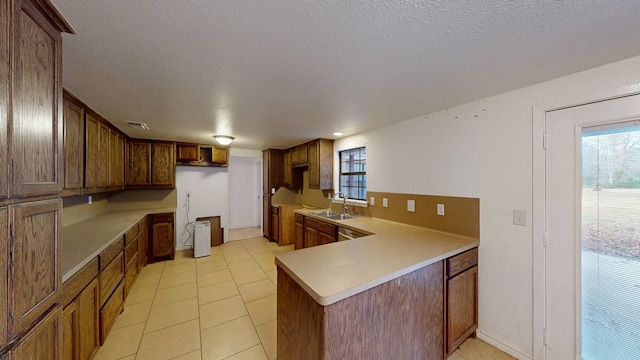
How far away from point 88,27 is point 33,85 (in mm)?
388

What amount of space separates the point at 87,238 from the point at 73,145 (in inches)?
34.6

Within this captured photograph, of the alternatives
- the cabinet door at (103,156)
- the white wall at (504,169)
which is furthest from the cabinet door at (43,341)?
the white wall at (504,169)

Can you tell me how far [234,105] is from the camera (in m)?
2.19

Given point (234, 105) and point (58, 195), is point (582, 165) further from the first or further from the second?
point (58, 195)

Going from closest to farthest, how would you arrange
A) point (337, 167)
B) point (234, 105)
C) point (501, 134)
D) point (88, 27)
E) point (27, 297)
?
point (27, 297) < point (88, 27) < point (501, 134) < point (234, 105) < point (337, 167)

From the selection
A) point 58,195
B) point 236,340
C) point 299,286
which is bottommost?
point 236,340

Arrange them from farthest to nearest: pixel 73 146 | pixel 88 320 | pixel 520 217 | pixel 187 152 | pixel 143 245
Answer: pixel 187 152, pixel 143 245, pixel 73 146, pixel 520 217, pixel 88 320

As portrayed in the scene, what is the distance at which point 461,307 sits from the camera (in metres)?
1.87

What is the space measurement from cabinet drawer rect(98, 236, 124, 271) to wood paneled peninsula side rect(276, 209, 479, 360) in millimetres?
1623

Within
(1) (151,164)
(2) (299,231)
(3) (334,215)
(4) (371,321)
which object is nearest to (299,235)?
(2) (299,231)

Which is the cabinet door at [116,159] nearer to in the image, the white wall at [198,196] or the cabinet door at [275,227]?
the white wall at [198,196]

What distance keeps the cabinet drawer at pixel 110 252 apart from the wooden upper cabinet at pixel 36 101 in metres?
1.19

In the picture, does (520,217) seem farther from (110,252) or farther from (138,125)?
(138,125)

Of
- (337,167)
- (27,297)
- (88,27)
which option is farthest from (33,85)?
(337,167)
